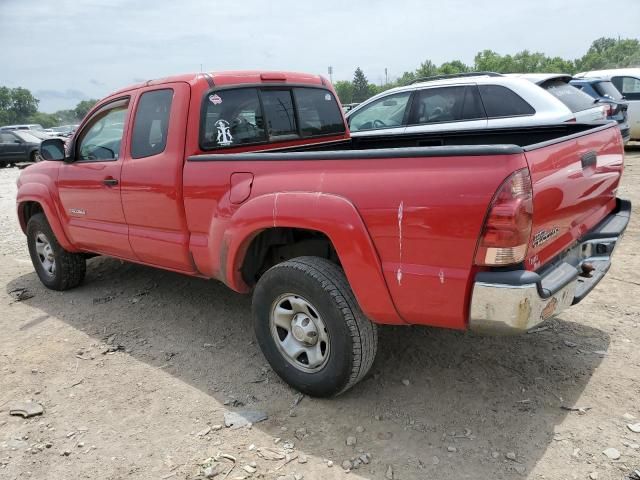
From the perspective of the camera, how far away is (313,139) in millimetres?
4422

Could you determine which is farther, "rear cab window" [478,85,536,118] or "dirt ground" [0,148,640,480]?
"rear cab window" [478,85,536,118]

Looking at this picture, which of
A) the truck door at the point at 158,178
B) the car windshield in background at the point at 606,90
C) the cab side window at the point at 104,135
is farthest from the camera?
the car windshield in background at the point at 606,90

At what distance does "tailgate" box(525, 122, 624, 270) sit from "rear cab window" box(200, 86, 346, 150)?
217 cm

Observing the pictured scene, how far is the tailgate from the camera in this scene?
7.73 feet

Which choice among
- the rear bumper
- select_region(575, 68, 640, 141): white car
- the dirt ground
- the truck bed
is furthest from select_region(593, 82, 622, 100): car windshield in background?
the rear bumper

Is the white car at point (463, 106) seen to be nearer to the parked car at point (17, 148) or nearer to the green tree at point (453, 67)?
the parked car at point (17, 148)

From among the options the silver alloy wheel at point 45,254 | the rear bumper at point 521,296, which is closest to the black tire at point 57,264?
the silver alloy wheel at point 45,254

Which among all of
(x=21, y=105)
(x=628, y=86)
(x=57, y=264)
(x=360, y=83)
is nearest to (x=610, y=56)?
(x=360, y=83)

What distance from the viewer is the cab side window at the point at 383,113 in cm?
770

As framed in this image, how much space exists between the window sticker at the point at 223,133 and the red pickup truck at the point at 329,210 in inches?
0.5

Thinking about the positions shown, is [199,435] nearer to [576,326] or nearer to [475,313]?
[475,313]

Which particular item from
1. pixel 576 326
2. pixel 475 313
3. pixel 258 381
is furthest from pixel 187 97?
pixel 576 326

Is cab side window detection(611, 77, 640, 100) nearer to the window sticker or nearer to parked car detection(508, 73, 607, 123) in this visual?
parked car detection(508, 73, 607, 123)

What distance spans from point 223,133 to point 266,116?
45cm
